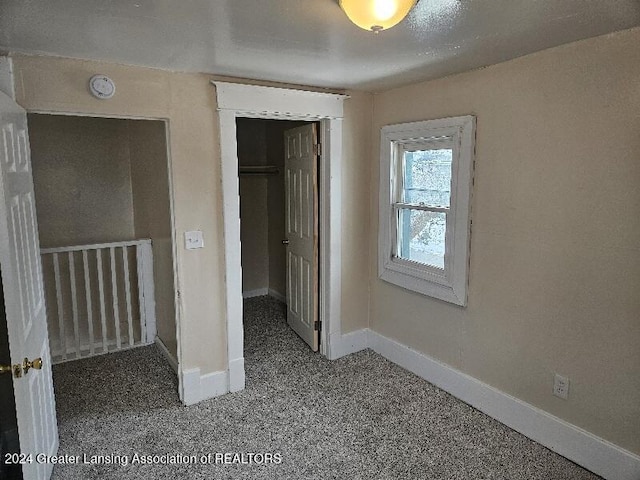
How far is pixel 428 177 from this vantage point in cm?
310

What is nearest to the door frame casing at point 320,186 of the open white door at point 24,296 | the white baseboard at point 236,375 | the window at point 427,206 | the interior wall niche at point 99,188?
the white baseboard at point 236,375

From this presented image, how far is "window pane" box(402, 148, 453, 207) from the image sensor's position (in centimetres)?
294

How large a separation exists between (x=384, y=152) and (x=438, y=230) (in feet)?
2.57

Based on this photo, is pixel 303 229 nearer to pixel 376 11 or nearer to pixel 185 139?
pixel 185 139

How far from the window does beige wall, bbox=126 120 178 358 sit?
1700 mm

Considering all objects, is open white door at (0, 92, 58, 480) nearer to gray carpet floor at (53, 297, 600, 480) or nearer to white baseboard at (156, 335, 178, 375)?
gray carpet floor at (53, 297, 600, 480)

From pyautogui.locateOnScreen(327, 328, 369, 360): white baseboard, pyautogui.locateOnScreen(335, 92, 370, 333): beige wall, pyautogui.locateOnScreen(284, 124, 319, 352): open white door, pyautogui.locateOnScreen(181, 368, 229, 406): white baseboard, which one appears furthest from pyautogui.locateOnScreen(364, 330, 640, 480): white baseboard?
pyautogui.locateOnScreen(181, 368, 229, 406): white baseboard

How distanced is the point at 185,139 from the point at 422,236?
1.86m

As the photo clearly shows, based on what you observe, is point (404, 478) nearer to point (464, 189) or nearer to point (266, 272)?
point (464, 189)

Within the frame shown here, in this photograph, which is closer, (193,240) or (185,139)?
(185,139)

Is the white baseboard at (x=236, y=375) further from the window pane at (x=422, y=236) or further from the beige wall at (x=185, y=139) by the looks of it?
the window pane at (x=422, y=236)

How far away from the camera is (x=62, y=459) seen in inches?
91.7

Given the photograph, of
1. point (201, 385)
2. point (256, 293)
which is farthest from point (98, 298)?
point (256, 293)

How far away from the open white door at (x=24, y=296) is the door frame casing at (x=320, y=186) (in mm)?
1112
